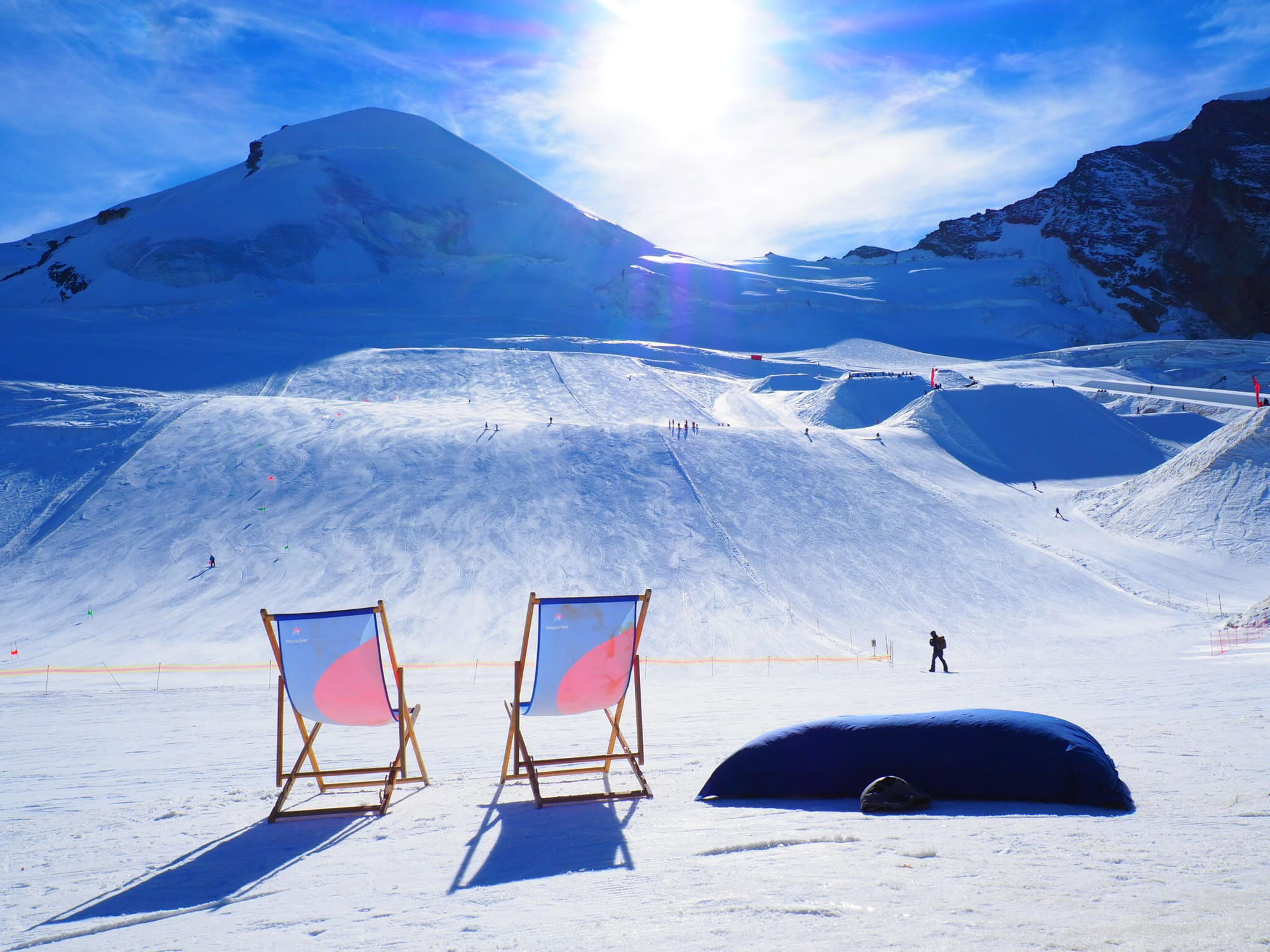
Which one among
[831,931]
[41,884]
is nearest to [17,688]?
[41,884]

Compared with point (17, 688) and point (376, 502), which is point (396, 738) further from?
point (376, 502)

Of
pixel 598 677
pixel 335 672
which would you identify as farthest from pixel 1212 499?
pixel 335 672

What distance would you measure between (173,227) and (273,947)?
280 feet

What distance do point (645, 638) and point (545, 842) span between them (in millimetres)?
13655

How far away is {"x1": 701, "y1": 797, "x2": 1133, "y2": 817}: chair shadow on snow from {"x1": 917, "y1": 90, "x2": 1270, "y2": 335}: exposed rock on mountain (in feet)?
375

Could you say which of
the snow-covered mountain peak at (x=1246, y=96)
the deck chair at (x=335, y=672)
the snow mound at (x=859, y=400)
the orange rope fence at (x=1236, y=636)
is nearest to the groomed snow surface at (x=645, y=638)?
the snow mound at (x=859, y=400)

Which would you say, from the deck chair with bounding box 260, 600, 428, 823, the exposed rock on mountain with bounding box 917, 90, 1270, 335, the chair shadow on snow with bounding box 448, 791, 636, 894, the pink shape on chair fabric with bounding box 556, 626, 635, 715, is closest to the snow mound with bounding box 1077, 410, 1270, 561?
the pink shape on chair fabric with bounding box 556, 626, 635, 715

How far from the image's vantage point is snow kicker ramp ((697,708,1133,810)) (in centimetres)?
551

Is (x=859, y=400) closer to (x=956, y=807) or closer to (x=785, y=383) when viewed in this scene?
(x=785, y=383)

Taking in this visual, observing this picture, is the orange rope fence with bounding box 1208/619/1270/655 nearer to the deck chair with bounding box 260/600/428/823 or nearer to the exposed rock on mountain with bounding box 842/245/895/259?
the deck chair with bounding box 260/600/428/823

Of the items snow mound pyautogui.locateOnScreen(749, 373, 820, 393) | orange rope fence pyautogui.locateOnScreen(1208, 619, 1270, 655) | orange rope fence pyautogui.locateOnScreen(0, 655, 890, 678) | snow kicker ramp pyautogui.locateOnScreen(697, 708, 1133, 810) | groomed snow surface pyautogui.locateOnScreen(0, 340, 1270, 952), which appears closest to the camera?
groomed snow surface pyautogui.locateOnScreen(0, 340, 1270, 952)

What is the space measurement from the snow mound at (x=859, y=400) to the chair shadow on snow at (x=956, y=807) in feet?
127

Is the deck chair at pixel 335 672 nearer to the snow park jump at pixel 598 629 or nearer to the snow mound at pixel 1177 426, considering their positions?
the snow park jump at pixel 598 629

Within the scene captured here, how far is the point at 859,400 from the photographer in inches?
1832
